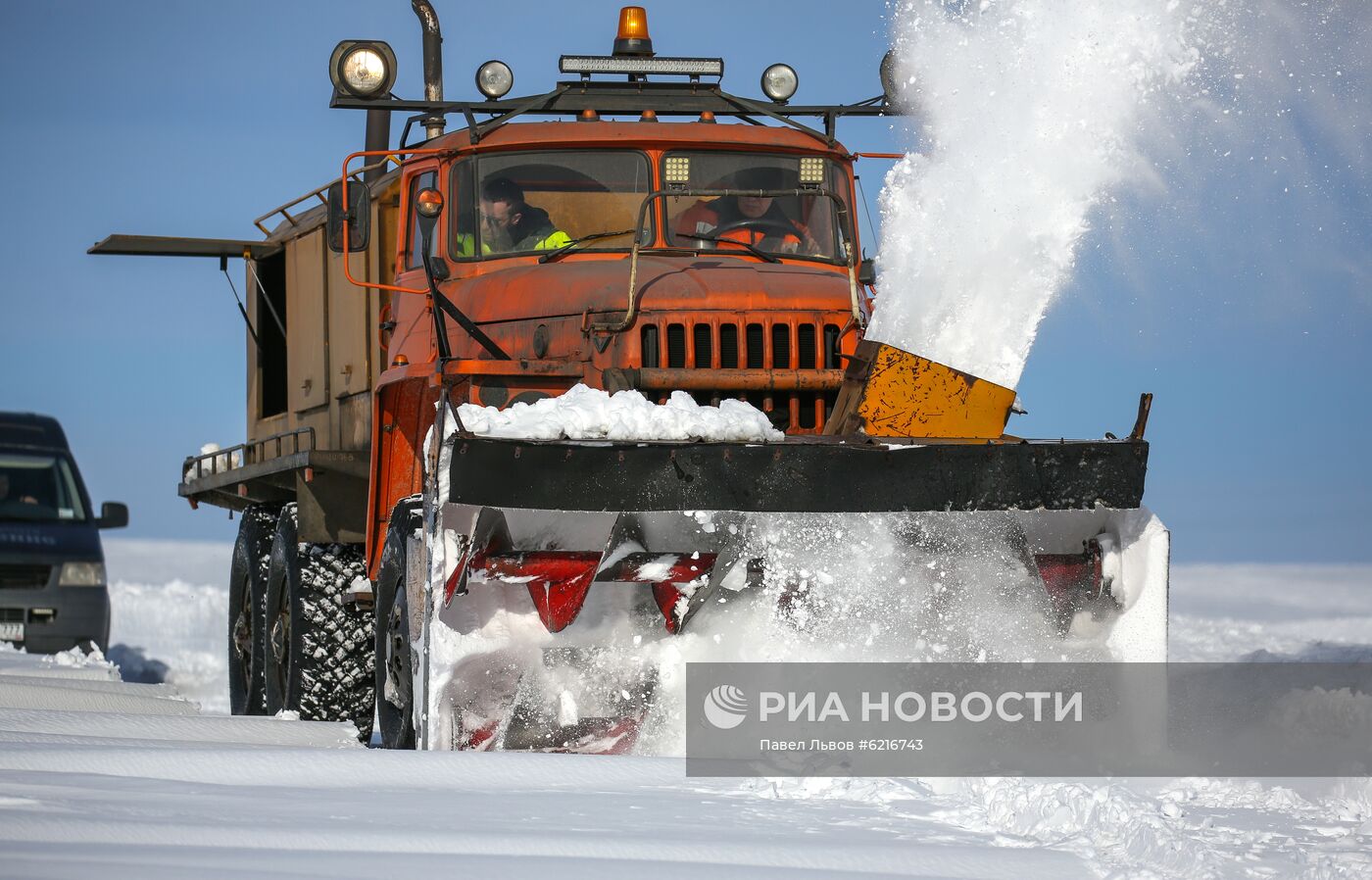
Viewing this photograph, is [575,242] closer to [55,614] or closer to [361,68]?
[361,68]

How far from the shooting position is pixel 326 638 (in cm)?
881

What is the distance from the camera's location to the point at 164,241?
11.0 m

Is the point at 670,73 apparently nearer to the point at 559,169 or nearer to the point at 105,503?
the point at 559,169

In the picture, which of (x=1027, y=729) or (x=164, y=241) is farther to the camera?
(x=164, y=241)

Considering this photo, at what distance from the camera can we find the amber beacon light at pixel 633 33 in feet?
28.3

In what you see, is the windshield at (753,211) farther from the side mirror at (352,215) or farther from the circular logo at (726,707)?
the circular logo at (726,707)

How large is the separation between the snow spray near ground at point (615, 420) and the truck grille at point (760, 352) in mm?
610

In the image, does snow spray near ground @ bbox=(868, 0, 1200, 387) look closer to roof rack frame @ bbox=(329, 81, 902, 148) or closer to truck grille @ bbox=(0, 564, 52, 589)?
roof rack frame @ bbox=(329, 81, 902, 148)

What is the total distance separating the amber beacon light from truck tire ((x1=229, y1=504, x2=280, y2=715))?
361cm

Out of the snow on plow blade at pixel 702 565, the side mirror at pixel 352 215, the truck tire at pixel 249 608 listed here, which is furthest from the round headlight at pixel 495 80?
the truck tire at pixel 249 608

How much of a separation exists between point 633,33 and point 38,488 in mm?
6689

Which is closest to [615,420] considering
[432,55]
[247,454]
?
[432,55]

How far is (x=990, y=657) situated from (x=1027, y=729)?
0.27 metres

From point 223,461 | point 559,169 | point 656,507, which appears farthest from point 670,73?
point 223,461
